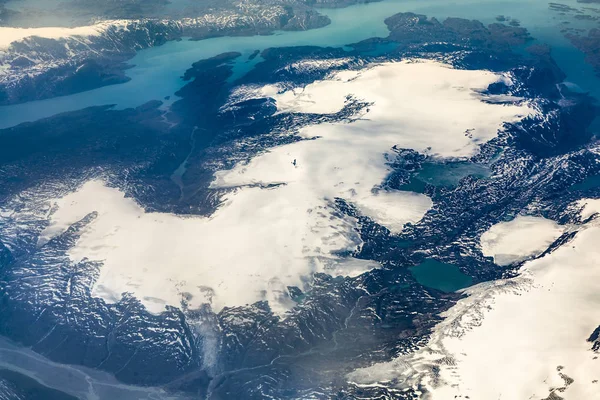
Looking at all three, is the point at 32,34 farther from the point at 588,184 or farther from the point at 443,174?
the point at 588,184

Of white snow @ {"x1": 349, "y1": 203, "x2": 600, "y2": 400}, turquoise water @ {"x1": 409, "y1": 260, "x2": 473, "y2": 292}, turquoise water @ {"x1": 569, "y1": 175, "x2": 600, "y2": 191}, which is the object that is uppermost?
turquoise water @ {"x1": 569, "y1": 175, "x2": 600, "y2": 191}

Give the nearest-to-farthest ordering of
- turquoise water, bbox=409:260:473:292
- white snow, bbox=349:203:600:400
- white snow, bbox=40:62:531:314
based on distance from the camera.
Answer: white snow, bbox=349:203:600:400
white snow, bbox=40:62:531:314
turquoise water, bbox=409:260:473:292

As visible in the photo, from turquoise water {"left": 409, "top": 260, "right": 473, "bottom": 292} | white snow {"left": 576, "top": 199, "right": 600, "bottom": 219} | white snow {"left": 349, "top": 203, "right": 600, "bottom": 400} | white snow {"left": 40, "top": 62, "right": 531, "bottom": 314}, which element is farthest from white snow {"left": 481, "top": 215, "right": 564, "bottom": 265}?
white snow {"left": 40, "top": 62, "right": 531, "bottom": 314}

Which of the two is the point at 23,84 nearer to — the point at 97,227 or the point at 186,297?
the point at 97,227

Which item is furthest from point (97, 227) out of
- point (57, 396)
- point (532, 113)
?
point (532, 113)

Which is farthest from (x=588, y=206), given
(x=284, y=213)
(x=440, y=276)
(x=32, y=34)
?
(x=32, y=34)

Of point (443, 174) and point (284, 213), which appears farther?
point (443, 174)

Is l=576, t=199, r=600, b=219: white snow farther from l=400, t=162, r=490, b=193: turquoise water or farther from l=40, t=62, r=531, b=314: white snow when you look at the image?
l=40, t=62, r=531, b=314: white snow

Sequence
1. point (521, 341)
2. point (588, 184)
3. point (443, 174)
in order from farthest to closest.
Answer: point (443, 174)
point (588, 184)
point (521, 341)
